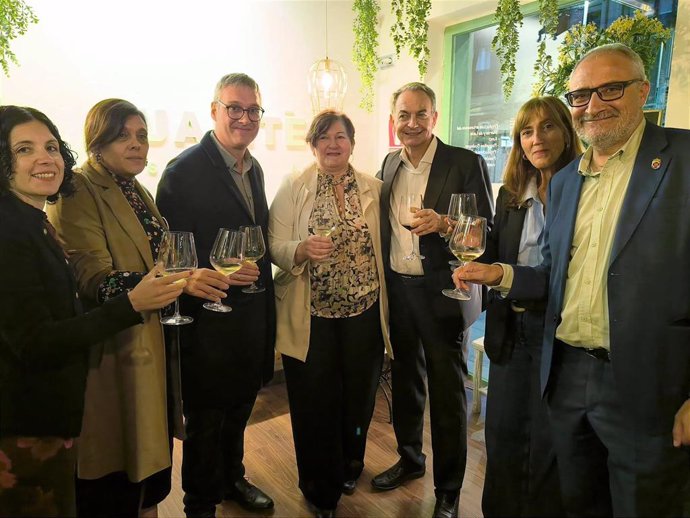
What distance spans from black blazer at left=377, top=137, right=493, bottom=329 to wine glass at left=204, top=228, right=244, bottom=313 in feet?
2.77

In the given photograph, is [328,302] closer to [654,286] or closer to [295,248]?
[295,248]

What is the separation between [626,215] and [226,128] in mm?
1593

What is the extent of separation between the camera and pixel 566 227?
1621 millimetres

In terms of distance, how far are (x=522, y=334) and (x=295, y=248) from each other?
1009mm

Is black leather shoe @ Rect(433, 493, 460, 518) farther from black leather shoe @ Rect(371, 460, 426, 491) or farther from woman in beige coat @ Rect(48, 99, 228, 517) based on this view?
woman in beige coat @ Rect(48, 99, 228, 517)

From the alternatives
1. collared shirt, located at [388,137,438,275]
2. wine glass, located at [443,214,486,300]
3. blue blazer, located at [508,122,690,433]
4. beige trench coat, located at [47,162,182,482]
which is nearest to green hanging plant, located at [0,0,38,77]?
beige trench coat, located at [47,162,182,482]

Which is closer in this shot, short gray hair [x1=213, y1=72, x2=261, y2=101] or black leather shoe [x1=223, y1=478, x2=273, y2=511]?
short gray hair [x1=213, y1=72, x2=261, y2=101]

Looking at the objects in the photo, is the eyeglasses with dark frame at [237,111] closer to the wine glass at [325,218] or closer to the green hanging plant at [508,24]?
the wine glass at [325,218]

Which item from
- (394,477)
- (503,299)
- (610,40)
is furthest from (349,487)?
(610,40)

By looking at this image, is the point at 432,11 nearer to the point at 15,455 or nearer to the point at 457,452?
the point at 457,452

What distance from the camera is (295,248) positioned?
2.12 meters

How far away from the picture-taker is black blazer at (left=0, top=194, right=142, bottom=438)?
1219 mm

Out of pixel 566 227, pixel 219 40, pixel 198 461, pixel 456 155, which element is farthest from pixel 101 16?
pixel 566 227

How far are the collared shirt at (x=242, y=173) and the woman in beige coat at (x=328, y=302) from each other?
13 cm
